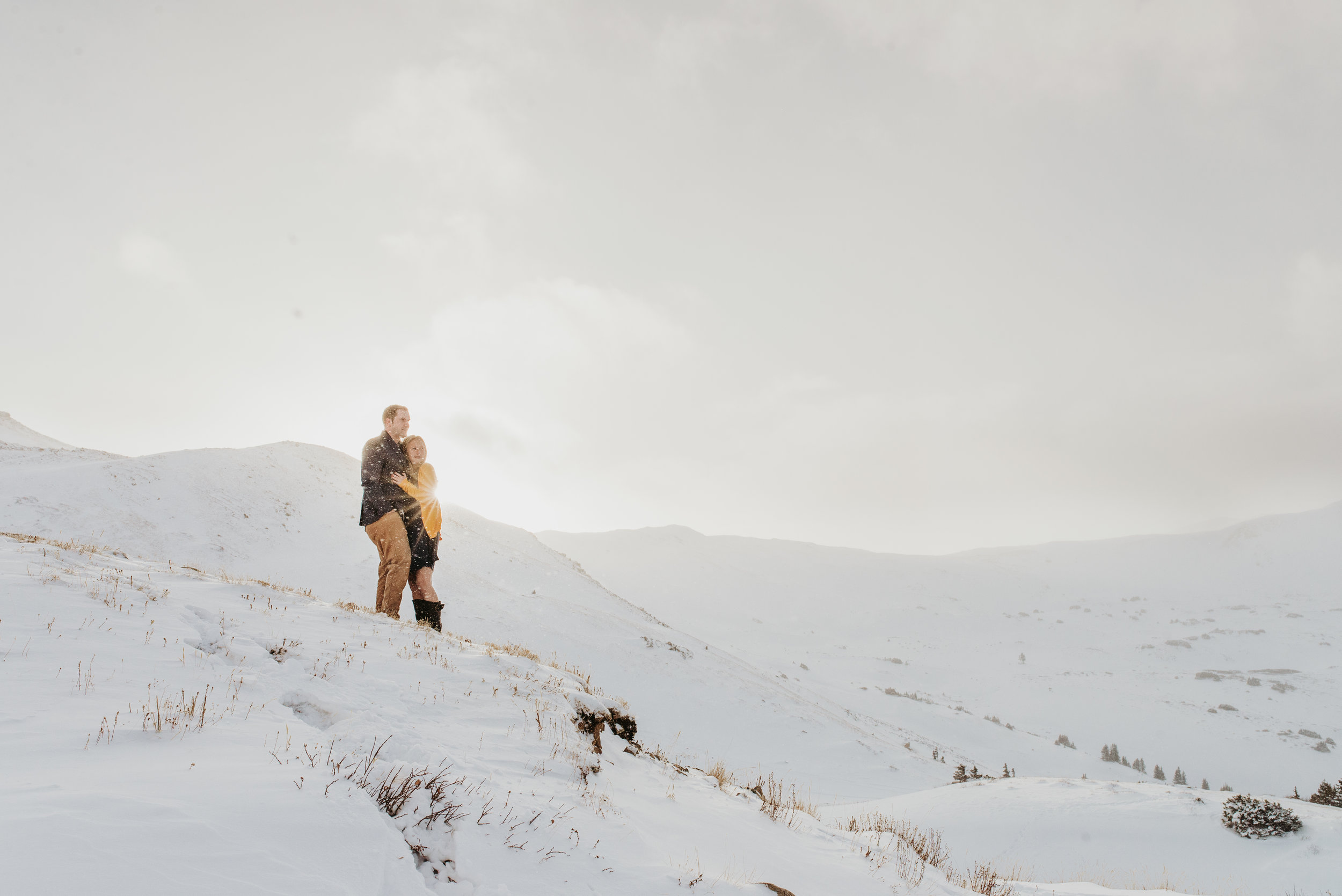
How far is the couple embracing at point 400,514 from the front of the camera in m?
7.16

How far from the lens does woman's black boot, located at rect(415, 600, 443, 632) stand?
24.9 feet

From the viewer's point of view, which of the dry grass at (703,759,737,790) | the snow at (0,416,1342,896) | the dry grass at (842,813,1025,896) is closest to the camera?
the snow at (0,416,1342,896)

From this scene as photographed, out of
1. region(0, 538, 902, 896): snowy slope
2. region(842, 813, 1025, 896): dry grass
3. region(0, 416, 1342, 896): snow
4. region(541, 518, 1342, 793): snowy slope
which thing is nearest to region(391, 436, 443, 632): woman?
region(0, 416, 1342, 896): snow

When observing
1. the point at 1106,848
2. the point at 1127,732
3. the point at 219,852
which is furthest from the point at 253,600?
the point at 1127,732

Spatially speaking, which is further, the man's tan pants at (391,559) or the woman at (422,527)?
the woman at (422,527)

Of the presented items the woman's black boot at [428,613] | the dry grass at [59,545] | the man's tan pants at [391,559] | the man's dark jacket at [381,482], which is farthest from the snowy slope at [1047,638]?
the dry grass at [59,545]

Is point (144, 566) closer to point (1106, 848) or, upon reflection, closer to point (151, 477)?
point (1106, 848)

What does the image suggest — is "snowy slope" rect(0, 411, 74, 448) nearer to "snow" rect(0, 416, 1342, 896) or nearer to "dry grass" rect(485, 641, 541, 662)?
"snow" rect(0, 416, 1342, 896)

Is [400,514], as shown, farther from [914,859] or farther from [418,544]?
[914,859]

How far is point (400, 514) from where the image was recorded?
7.22 m

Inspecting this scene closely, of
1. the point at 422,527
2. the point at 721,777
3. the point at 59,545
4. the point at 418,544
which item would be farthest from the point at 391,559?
the point at 721,777

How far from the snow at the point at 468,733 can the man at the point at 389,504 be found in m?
0.56

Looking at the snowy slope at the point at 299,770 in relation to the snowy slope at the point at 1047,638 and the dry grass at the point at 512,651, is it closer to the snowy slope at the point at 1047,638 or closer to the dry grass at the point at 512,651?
the dry grass at the point at 512,651

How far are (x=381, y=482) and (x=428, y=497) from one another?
1.88 feet
